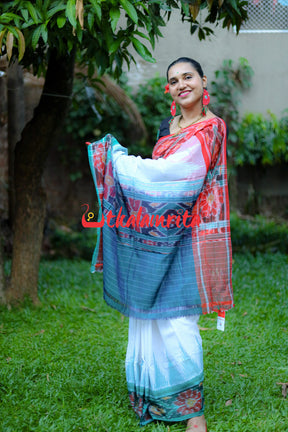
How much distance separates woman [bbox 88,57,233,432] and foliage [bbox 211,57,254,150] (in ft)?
15.4

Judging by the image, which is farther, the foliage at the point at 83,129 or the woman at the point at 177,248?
the foliage at the point at 83,129

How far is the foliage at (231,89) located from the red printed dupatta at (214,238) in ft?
15.5

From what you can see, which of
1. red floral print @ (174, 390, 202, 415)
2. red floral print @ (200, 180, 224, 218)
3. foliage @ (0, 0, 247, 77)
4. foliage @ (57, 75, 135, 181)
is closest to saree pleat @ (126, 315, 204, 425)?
red floral print @ (174, 390, 202, 415)

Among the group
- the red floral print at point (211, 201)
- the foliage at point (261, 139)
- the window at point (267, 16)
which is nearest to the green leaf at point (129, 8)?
the red floral print at point (211, 201)

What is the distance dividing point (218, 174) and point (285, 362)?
1.46m

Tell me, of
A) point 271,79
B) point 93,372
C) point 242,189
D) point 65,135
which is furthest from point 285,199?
point 93,372

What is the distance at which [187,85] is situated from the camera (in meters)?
2.29

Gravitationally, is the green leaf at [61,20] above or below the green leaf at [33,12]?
below

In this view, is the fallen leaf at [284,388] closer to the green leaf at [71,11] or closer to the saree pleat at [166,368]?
the saree pleat at [166,368]

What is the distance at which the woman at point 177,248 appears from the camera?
218 cm

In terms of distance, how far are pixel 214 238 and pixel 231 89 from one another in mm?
5228

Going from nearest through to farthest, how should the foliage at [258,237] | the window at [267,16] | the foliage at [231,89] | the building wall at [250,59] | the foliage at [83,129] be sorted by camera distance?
1. the window at [267,16]
2. the building wall at [250,59]
3. the foliage at [258,237]
4. the foliage at [231,89]
5. the foliage at [83,129]

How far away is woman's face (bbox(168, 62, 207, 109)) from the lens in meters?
2.29

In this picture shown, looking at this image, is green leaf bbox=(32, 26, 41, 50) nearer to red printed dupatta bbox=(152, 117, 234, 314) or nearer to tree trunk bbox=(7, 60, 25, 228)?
red printed dupatta bbox=(152, 117, 234, 314)
